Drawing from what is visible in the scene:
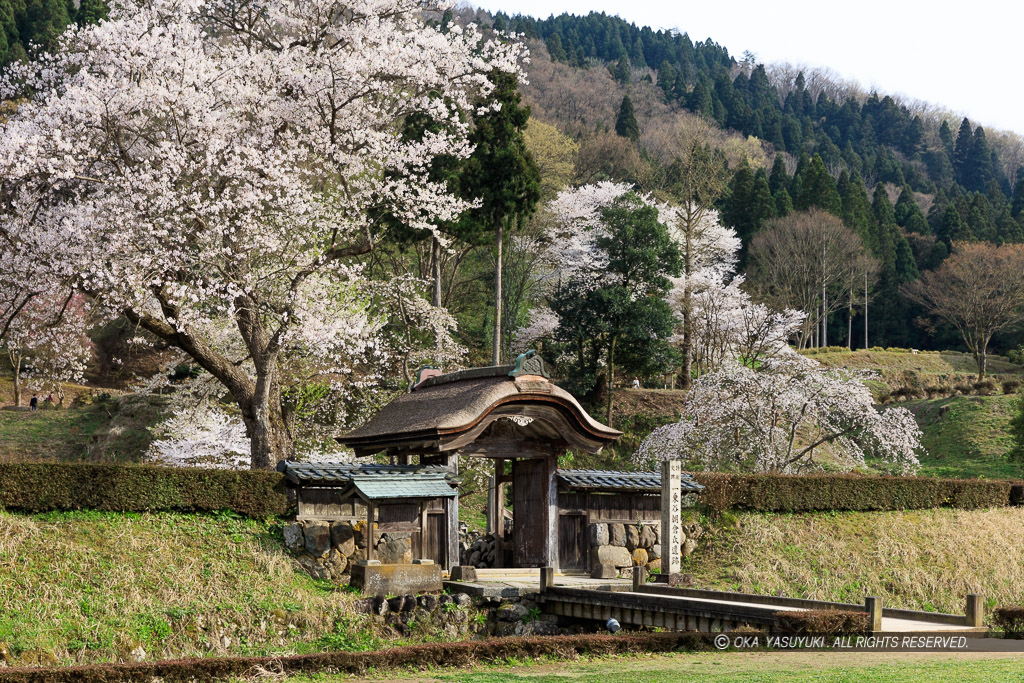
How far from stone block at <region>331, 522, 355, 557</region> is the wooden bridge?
3.01 m

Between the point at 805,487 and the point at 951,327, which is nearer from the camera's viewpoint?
the point at 805,487

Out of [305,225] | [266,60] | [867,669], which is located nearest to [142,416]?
[305,225]

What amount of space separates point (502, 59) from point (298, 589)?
42.8ft

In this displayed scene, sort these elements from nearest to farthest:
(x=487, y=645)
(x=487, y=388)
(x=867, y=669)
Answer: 1. (x=867, y=669)
2. (x=487, y=645)
3. (x=487, y=388)

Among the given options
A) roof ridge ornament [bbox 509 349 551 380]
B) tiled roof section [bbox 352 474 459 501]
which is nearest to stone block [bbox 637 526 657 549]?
roof ridge ornament [bbox 509 349 551 380]

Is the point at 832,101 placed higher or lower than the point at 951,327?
higher

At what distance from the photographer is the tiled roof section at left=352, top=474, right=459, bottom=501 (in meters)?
14.1

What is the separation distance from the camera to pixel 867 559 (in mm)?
18031

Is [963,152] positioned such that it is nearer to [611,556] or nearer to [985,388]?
[985,388]

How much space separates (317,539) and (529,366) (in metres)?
4.50

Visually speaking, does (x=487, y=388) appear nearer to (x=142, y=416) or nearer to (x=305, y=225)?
(x=305, y=225)

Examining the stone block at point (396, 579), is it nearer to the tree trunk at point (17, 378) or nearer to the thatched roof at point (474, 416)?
the thatched roof at point (474, 416)

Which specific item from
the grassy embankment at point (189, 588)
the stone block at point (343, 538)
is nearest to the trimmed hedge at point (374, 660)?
the grassy embankment at point (189, 588)

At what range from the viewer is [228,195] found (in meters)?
18.5
